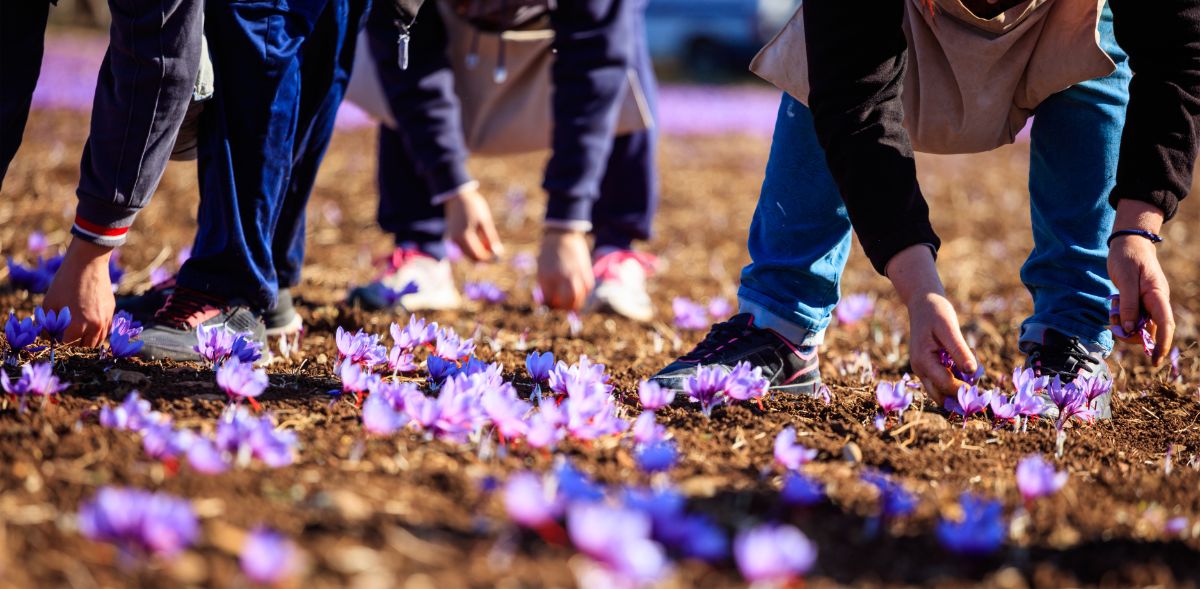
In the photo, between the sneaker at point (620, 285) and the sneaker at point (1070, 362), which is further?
the sneaker at point (620, 285)

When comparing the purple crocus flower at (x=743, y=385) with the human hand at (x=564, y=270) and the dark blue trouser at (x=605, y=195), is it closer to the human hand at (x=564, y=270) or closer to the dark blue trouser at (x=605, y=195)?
the human hand at (x=564, y=270)

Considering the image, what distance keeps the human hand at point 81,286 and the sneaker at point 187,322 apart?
5.3 inches

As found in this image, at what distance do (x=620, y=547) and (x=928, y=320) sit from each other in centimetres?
88

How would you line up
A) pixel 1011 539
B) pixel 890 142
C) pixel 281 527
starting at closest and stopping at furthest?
pixel 281 527, pixel 1011 539, pixel 890 142

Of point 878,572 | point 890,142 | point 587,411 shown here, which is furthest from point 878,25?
point 878,572

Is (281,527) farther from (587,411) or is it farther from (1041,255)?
(1041,255)

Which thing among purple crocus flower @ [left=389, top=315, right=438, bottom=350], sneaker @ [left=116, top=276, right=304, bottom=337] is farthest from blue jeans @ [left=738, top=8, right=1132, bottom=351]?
sneaker @ [left=116, top=276, right=304, bottom=337]

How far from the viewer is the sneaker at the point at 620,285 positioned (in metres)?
3.52

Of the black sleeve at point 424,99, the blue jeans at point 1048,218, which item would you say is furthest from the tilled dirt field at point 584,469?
the black sleeve at point 424,99

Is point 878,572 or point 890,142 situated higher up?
point 890,142

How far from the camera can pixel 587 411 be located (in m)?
1.75

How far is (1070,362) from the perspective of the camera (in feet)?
7.68

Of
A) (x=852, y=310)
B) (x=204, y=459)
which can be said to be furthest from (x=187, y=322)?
(x=852, y=310)

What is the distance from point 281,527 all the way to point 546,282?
1.88 metres
